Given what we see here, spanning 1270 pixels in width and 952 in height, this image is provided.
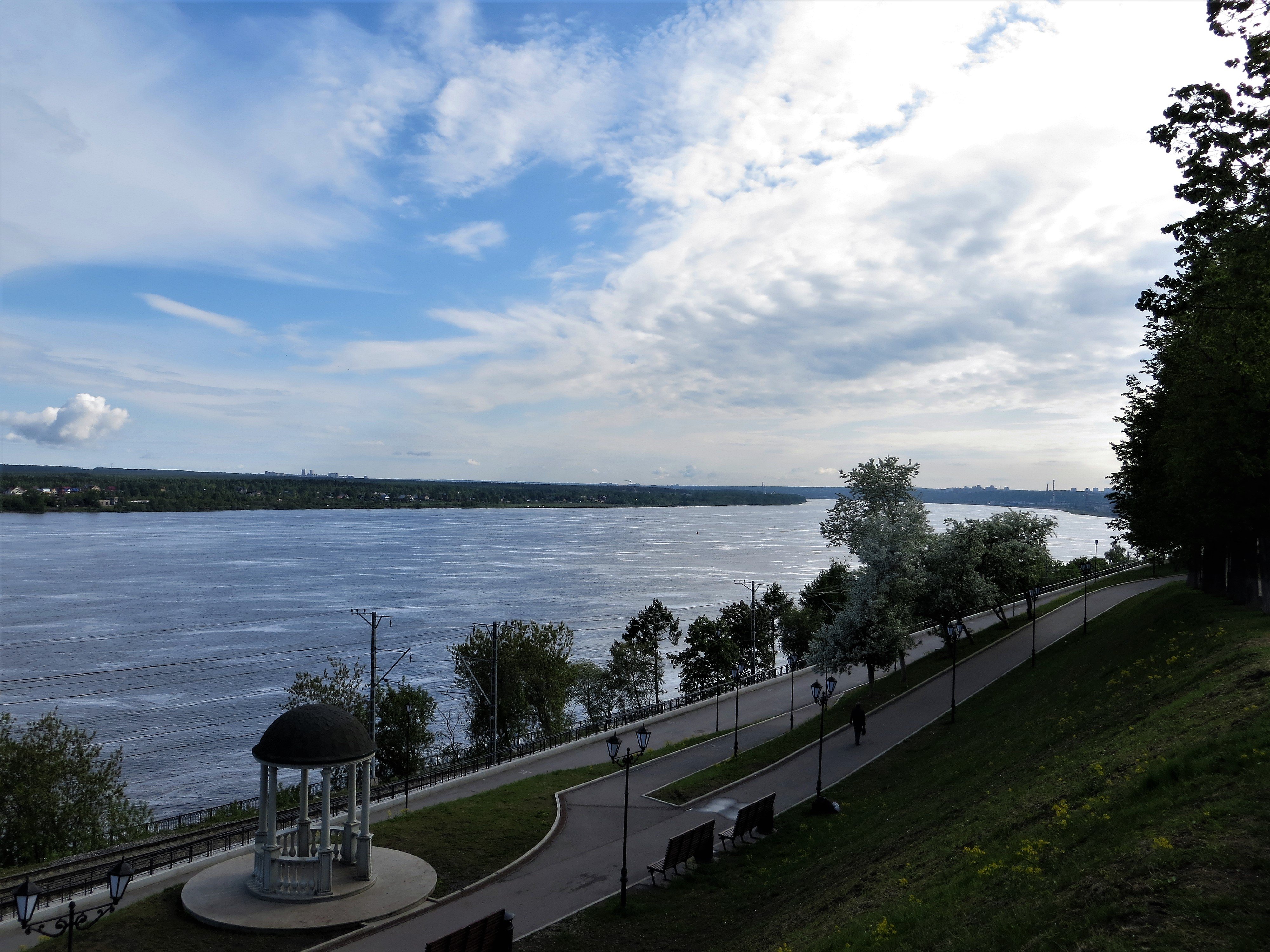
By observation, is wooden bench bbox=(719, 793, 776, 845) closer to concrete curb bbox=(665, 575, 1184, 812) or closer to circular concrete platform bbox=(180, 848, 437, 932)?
concrete curb bbox=(665, 575, 1184, 812)

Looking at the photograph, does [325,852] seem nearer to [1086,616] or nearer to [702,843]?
[702,843]

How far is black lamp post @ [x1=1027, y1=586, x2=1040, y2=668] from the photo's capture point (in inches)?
1462

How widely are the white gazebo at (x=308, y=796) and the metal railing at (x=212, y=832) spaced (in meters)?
2.33

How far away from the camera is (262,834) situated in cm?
1908

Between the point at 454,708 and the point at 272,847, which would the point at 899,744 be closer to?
the point at 272,847

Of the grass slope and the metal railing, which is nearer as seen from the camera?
the grass slope

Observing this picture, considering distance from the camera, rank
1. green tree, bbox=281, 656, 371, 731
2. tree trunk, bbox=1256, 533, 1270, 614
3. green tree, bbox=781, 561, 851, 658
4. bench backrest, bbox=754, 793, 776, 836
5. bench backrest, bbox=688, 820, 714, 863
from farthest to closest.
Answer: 1. green tree, bbox=781, 561, 851, 658
2. green tree, bbox=281, 656, 371, 731
3. tree trunk, bbox=1256, 533, 1270, 614
4. bench backrest, bbox=754, 793, 776, 836
5. bench backrest, bbox=688, 820, 714, 863

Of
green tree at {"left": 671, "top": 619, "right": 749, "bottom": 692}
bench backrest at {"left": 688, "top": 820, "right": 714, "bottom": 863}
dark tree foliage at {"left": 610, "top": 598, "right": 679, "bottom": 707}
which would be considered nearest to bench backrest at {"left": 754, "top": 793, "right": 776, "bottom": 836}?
bench backrest at {"left": 688, "top": 820, "right": 714, "bottom": 863}

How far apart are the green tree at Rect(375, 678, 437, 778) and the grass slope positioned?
30.9 meters

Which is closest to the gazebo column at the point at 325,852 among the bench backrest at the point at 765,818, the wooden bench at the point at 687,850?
the wooden bench at the point at 687,850

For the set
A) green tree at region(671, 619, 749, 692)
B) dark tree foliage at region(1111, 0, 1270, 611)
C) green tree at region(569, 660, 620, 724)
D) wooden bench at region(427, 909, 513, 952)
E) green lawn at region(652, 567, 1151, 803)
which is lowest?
green tree at region(569, 660, 620, 724)

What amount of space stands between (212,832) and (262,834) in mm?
12878

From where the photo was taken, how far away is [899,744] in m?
29.9

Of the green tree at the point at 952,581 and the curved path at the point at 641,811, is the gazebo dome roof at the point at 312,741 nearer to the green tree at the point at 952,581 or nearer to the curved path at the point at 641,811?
the curved path at the point at 641,811
